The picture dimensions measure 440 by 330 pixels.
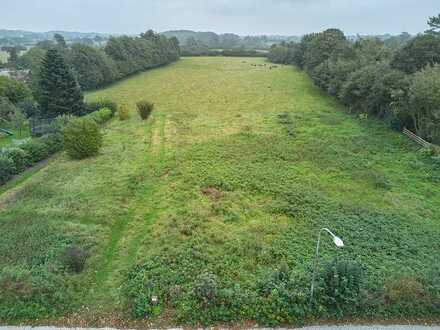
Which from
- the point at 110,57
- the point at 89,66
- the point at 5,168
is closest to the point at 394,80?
the point at 5,168

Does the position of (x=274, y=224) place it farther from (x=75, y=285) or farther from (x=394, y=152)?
(x=394, y=152)

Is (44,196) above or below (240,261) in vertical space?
below

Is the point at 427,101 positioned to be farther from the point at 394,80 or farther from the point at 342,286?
the point at 342,286

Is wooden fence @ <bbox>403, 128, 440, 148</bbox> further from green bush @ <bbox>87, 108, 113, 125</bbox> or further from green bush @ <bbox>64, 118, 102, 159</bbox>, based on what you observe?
green bush @ <bbox>87, 108, 113, 125</bbox>

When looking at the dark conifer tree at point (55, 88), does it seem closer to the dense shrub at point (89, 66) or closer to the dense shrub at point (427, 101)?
the dense shrub at point (89, 66)

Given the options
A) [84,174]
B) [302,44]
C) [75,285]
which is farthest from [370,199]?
[302,44]

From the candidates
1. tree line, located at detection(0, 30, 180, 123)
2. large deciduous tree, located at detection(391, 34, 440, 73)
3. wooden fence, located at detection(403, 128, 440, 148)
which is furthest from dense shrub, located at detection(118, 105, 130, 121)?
large deciduous tree, located at detection(391, 34, 440, 73)

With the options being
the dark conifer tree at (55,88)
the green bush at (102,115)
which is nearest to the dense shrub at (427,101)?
the green bush at (102,115)
